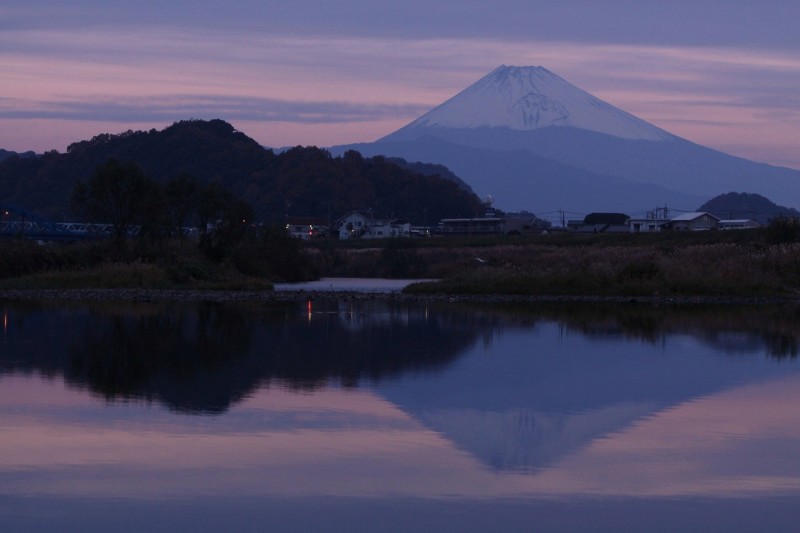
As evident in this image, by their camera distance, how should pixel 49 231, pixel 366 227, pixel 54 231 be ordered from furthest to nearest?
pixel 366 227
pixel 49 231
pixel 54 231

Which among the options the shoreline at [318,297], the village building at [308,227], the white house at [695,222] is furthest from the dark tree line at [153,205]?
the white house at [695,222]

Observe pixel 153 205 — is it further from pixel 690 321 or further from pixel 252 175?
pixel 252 175

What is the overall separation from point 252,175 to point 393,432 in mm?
76594

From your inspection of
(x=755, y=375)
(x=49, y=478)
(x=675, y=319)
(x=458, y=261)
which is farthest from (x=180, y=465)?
(x=458, y=261)

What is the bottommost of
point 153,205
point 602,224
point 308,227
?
point 308,227

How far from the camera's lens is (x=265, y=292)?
98.6ft

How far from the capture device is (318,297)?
28.8 meters

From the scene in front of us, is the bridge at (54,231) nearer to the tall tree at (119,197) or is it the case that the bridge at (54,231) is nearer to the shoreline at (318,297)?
the tall tree at (119,197)

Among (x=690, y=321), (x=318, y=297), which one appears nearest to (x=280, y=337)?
(x=690, y=321)

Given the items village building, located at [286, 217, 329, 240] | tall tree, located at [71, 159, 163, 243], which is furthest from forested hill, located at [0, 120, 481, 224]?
tall tree, located at [71, 159, 163, 243]

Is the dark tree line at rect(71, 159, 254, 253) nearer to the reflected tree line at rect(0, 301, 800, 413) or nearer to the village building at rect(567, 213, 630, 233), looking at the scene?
the reflected tree line at rect(0, 301, 800, 413)

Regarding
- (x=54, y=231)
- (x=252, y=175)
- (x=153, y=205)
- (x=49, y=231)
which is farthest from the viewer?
(x=252, y=175)

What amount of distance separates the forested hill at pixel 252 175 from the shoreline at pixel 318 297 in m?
51.6

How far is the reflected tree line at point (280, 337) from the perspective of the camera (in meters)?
12.4
